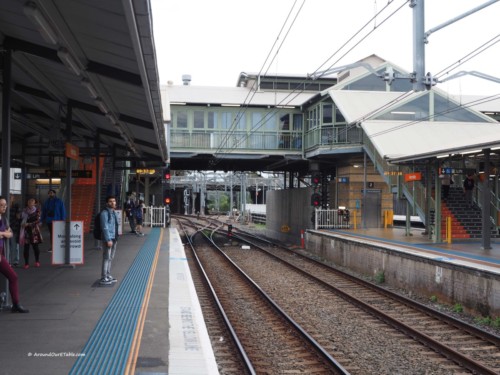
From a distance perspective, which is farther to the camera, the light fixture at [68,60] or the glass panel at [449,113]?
the glass panel at [449,113]

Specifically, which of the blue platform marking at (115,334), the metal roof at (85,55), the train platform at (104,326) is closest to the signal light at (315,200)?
the metal roof at (85,55)

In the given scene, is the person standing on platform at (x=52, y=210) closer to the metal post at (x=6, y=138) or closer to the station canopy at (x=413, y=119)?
the metal post at (x=6, y=138)

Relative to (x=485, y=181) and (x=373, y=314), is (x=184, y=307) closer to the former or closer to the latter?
(x=373, y=314)

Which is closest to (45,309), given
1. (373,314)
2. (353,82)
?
(373,314)

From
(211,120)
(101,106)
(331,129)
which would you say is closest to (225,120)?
(211,120)

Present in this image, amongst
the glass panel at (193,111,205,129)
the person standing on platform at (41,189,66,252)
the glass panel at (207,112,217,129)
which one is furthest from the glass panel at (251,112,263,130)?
the person standing on platform at (41,189,66,252)

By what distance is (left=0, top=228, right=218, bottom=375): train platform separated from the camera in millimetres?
5145

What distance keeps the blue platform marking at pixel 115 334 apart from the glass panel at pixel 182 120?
1878 centimetres

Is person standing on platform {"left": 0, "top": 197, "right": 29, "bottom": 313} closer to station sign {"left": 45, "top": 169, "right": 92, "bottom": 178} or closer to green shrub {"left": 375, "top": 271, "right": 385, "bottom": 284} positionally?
station sign {"left": 45, "top": 169, "right": 92, "bottom": 178}

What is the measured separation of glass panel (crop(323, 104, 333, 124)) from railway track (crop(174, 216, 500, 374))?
12314mm

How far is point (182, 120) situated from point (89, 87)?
19.5 meters

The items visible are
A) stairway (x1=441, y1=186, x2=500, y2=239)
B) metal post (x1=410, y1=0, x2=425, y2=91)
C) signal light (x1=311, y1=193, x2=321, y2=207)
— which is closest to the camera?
metal post (x1=410, y1=0, x2=425, y2=91)

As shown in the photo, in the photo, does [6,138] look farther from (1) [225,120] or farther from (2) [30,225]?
(1) [225,120]

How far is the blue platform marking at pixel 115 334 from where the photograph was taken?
5.05 meters
